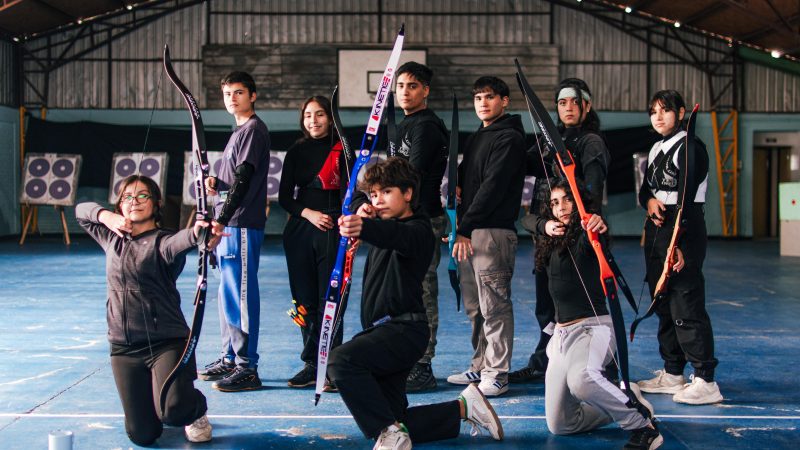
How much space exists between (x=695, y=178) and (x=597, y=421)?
126 cm

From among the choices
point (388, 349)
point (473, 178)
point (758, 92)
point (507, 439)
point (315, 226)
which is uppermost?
point (758, 92)

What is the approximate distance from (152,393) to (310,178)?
1407mm

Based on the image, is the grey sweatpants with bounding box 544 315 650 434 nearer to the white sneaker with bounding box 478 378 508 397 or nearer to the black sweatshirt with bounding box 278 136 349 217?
the white sneaker with bounding box 478 378 508 397

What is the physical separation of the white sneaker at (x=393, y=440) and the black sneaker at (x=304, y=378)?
3.90 ft

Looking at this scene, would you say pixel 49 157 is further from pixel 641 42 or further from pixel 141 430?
pixel 141 430

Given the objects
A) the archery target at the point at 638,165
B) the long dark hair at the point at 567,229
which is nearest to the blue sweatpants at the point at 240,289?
the long dark hair at the point at 567,229

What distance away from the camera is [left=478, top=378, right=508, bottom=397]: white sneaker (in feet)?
12.7

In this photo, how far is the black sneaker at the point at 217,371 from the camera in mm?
4160

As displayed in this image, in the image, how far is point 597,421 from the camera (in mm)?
3338

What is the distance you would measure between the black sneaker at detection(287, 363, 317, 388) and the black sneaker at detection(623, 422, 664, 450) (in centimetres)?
164

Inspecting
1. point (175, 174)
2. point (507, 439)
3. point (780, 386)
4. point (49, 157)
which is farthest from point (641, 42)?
point (507, 439)

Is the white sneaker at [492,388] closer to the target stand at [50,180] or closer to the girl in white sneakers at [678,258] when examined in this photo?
the girl in white sneakers at [678,258]

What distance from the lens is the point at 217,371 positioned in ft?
13.7

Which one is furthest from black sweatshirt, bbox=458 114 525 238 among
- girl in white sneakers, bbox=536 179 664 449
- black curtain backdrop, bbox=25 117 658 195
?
black curtain backdrop, bbox=25 117 658 195
